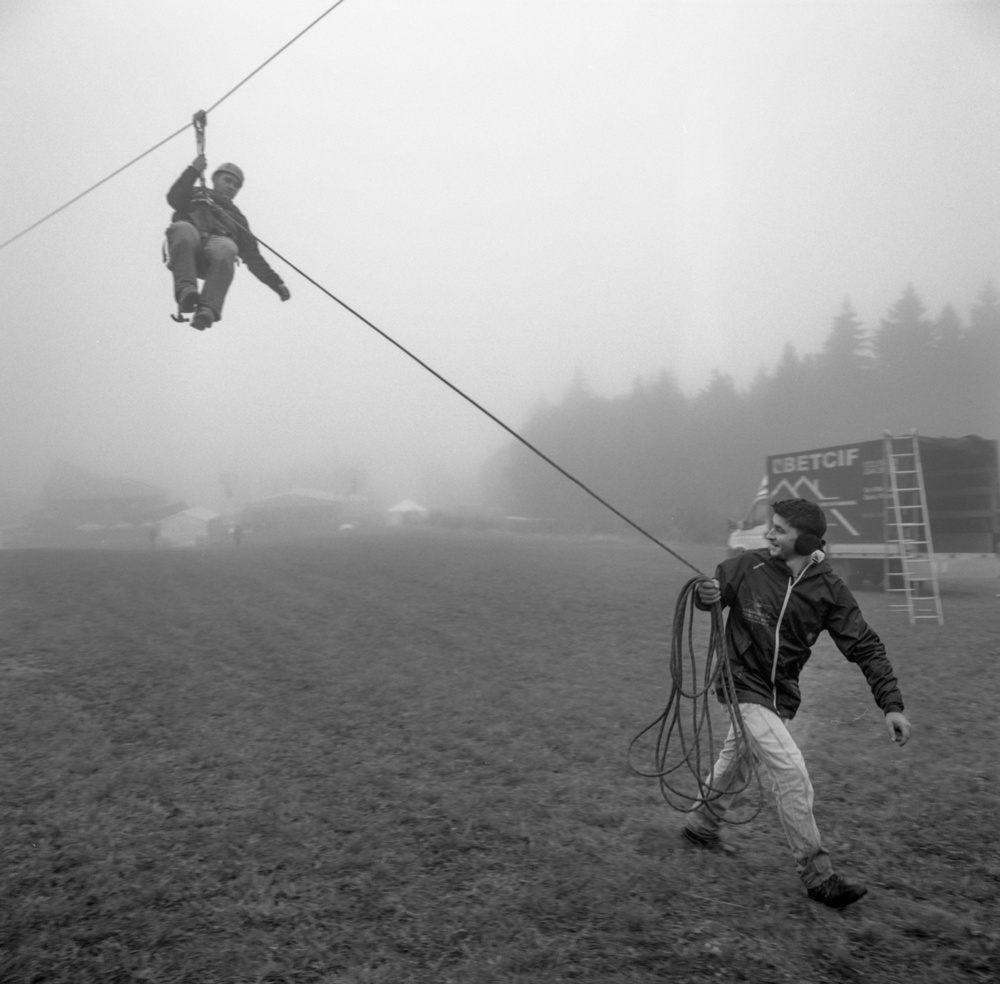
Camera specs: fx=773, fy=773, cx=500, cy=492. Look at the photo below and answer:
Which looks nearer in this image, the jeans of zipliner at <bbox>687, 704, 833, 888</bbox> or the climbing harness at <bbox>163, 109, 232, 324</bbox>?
the jeans of zipliner at <bbox>687, 704, 833, 888</bbox>

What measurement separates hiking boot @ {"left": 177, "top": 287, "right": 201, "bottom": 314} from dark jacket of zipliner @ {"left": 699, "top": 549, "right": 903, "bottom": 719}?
5.04 m

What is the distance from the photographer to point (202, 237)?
22.5ft

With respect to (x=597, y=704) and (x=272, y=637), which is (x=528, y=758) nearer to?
(x=597, y=704)

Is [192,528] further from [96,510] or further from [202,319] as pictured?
[202,319]

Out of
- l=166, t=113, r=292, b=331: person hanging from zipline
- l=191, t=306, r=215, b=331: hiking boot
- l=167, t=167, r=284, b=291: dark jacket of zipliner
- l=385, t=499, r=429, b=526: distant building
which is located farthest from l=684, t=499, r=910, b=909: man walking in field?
l=385, t=499, r=429, b=526: distant building

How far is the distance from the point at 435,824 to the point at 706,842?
1.74 meters

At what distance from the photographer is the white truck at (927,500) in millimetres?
17453

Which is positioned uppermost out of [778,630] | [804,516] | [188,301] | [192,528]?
[188,301]

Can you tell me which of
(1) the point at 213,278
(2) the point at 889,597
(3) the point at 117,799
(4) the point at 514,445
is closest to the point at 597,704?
(3) the point at 117,799

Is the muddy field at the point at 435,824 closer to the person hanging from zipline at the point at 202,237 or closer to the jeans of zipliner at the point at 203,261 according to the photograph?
the person hanging from zipline at the point at 202,237

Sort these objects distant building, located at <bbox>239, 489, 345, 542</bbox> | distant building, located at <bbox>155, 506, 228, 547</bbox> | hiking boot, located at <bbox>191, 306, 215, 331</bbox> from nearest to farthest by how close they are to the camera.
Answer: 1. hiking boot, located at <bbox>191, 306, 215, 331</bbox>
2. distant building, located at <bbox>155, 506, 228, 547</bbox>
3. distant building, located at <bbox>239, 489, 345, 542</bbox>

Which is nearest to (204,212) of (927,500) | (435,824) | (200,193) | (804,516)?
(200,193)

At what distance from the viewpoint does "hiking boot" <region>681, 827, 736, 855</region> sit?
4773 mm

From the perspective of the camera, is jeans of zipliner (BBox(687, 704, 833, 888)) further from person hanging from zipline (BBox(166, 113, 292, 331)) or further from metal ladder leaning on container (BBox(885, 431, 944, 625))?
metal ladder leaning on container (BBox(885, 431, 944, 625))
